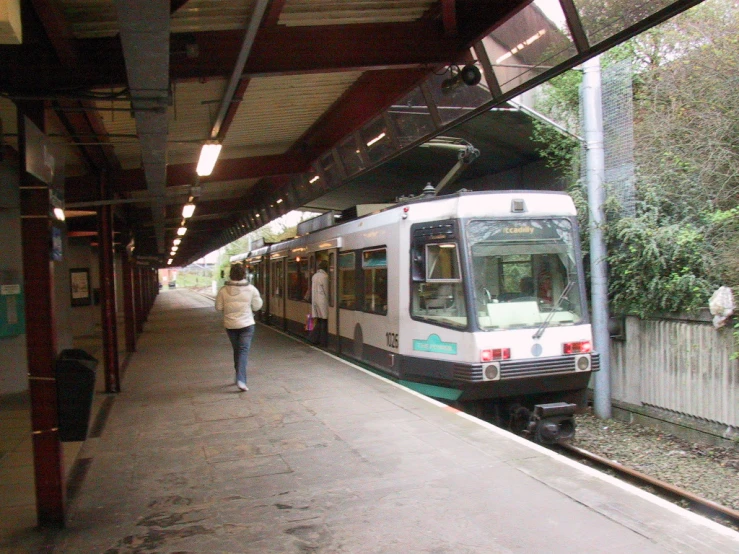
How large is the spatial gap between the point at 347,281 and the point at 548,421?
4.74 meters

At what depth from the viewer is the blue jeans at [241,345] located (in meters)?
8.34

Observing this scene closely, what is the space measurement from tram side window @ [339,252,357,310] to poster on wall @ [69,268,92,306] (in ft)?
Answer: 34.3

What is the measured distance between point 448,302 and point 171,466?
3804 millimetres

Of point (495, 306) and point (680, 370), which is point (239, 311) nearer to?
point (495, 306)

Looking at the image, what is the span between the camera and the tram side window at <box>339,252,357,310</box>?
10.5 meters

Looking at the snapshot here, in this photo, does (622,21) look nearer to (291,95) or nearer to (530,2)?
(530,2)

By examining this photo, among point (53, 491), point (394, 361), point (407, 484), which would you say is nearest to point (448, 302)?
point (394, 361)

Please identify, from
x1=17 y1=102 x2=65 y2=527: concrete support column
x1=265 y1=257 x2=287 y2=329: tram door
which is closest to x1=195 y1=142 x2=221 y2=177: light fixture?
x1=17 y1=102 x2=65 y2=527: concrete support column

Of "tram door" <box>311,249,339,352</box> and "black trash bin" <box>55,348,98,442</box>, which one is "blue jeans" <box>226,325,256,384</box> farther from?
"black trash bin" <box>55,348,98,442</box>

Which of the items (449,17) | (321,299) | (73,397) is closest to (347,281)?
(321,299)

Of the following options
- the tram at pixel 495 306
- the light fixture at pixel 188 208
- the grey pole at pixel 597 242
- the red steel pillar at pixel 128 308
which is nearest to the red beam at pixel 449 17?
the tram at pixel 495 306

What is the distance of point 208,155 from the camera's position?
832cm

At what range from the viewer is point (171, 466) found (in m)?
5.37

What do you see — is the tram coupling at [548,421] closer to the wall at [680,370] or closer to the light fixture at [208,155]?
the wall at [680,370]
